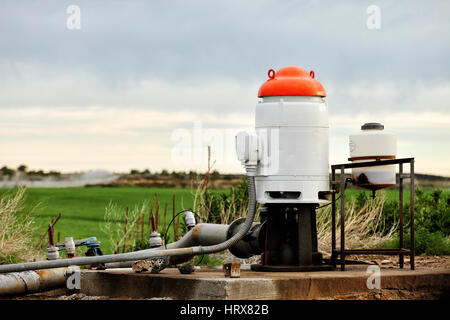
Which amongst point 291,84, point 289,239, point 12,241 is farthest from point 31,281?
point 291,84

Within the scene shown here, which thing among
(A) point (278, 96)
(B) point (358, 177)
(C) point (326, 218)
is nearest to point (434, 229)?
(C) point (326, 218)

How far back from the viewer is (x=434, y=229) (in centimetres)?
1537

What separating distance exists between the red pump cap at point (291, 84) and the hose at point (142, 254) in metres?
1.09

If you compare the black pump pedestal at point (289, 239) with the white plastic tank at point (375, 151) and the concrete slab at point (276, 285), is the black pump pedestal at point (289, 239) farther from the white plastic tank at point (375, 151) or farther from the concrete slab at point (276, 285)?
the white plastic tank at point (375, 151)

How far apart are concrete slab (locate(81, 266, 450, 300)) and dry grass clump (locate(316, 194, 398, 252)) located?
14.2 feet

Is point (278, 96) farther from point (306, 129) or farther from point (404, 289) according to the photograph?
point (404, 289)

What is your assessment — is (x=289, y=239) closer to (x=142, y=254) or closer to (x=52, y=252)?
(x=142, y=254)

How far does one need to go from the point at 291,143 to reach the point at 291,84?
74 cm

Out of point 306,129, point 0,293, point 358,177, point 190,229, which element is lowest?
point 0,293

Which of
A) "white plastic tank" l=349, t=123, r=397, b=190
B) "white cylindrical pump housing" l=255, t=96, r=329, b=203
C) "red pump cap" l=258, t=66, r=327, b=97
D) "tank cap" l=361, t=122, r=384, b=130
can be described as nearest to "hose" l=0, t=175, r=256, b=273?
"white cylindrical pump housing" l=255, t=96, r=329, b=203

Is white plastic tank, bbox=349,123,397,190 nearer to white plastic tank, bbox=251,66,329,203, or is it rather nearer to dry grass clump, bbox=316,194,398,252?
white plastic tank, bbox=251,66,329,203

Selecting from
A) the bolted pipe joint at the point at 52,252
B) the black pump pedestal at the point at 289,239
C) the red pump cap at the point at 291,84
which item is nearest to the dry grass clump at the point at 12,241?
the bolted pipe joint at the point at 52,252

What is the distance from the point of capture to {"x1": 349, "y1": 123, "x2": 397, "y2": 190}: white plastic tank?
375 inches

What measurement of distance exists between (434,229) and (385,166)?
6.37m
